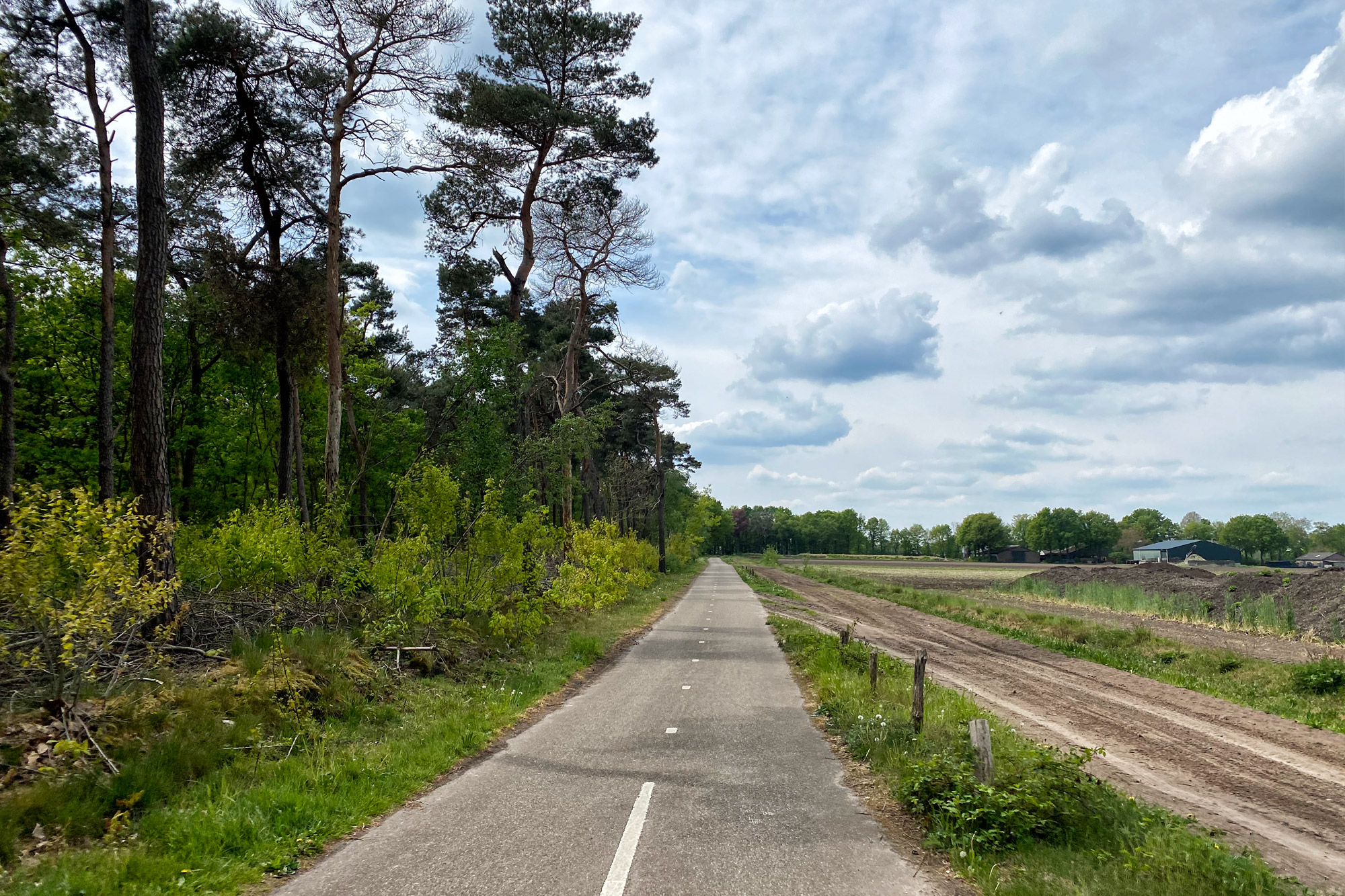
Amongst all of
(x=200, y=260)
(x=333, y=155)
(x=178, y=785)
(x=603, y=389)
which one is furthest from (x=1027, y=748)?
(x=603, y=389)

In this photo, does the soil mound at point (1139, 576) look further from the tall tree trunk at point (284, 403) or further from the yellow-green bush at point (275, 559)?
the tall tree trunk at point (284, 403)

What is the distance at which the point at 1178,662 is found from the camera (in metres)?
18.1

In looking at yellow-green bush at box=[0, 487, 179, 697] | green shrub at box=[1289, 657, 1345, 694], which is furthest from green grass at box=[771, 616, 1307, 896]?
green shrub at box=[1289, 657, 1345, 694]

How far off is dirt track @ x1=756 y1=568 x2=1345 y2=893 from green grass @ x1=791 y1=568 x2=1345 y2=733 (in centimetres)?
61

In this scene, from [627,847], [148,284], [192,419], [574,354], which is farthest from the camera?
[574,354]

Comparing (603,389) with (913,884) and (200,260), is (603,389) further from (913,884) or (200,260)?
(913,884)

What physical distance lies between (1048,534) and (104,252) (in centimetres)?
17017

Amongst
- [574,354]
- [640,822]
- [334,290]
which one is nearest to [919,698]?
[640,822]

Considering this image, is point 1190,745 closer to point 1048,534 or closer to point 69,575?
point 69,575

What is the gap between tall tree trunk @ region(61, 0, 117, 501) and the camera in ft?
48.4

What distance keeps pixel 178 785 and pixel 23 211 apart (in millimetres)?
14705

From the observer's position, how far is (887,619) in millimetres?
29391

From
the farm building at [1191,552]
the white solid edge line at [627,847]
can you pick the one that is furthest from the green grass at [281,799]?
the farm building at [1191,552]

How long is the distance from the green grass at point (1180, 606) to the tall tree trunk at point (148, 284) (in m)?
28.5
